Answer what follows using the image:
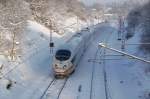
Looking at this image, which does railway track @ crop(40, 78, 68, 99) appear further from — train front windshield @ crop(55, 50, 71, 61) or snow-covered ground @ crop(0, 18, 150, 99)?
train front windshield @ crop(55, 50, 71, 61)

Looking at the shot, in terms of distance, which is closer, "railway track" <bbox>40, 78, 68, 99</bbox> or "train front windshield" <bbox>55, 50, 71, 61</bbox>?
"railway track" <bbox>40, 78, 68, 99</bbox>

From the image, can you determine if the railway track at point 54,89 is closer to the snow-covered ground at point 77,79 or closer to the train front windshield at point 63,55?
the snow-covered ground at point 77,79

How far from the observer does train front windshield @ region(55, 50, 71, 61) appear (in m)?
41.2

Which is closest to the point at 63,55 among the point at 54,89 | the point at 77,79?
the point at 77,79

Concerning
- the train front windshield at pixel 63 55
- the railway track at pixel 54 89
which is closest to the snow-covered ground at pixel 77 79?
the railway track at pixel 54 89

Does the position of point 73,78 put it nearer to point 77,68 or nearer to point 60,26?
point 77,68

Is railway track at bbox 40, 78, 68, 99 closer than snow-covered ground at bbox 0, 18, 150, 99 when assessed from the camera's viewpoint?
Yes

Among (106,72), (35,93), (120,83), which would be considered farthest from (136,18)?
(35,93)

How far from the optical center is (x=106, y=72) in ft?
149

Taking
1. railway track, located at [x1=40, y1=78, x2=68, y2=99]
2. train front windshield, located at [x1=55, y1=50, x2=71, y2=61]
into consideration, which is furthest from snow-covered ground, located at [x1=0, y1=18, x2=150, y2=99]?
train front windshield, located at [x1=55, y1=50, x2=71, y2=61]

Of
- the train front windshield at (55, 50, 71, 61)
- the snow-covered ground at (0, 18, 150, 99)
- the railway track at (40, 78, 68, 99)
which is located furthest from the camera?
the train front windshield at (55, 50, 71, 61)

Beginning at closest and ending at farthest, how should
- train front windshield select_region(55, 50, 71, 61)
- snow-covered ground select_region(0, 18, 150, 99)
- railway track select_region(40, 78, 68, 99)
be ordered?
railway track select_region(40, 78, 68, 99) → snow-covered ground select_region(0, 18, 150, 99) → train front windshield select_region(55, 50, 71, 61)

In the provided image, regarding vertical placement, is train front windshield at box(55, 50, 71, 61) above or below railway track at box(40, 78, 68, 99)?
above

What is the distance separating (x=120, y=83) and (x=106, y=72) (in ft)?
19.8
